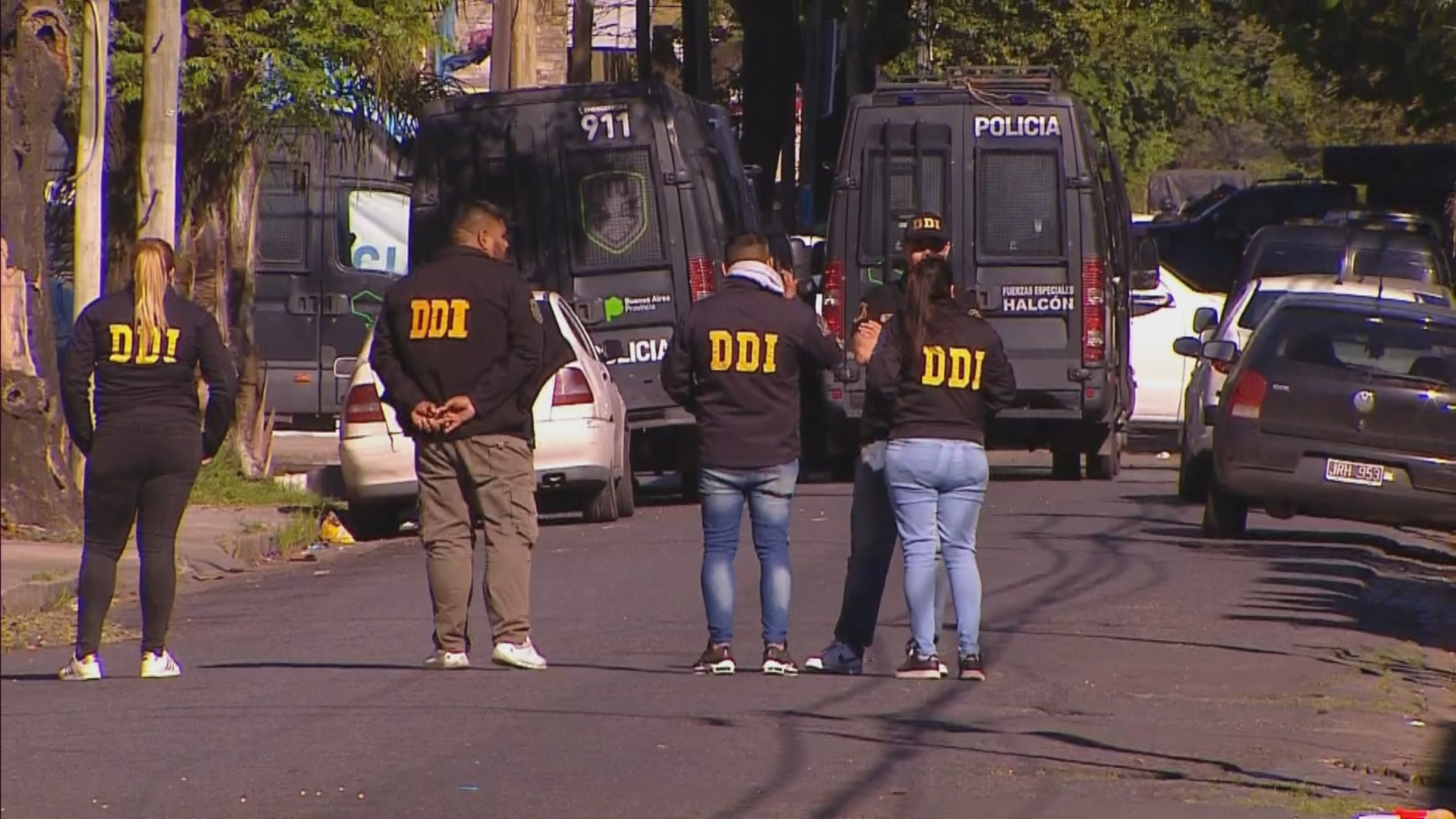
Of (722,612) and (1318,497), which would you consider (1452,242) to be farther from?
(722,612)

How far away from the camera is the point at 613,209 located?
19.3 meters

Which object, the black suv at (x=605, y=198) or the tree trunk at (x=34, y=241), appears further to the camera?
the black suv at (x=605, y=198)

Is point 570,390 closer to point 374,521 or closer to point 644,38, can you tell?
point 374,521

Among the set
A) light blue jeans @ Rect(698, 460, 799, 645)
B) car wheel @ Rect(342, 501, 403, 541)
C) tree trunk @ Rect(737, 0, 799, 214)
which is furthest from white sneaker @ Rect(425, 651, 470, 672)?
tree trunk @ Rect(737, 0, 799, 214)

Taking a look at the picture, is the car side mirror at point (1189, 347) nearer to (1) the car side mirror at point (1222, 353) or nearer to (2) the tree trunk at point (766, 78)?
(1) the car side mirror at point (1222, 353)

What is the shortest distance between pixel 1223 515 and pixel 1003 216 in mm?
4220

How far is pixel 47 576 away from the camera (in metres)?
10.7

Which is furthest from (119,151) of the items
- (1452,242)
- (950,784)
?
(1452,242)

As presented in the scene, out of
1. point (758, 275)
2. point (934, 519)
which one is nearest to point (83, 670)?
point (758, 275)

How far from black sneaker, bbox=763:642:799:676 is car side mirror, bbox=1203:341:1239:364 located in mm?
8062

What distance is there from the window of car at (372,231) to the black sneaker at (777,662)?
15.9 metres

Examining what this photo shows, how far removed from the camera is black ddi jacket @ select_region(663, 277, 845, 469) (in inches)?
416

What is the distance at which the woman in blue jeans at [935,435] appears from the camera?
1042cm

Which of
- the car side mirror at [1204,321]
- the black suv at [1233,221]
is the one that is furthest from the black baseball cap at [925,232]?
the black suv at [1233,221]
